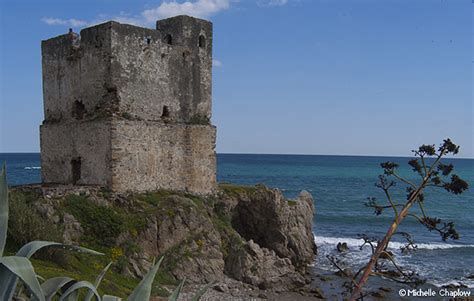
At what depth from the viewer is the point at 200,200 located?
22.6 metres

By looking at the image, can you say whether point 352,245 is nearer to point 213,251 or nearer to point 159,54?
point 213,251

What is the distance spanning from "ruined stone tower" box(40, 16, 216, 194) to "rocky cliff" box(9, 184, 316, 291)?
105 cm

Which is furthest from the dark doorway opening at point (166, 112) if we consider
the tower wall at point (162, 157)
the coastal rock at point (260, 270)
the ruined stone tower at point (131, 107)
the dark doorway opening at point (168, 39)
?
the coastal rock at point (260, 270)

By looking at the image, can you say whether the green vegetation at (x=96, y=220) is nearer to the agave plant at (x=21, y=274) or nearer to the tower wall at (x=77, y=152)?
the tower wall at (x=77, y=152)

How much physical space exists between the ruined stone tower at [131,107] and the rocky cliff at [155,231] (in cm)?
105

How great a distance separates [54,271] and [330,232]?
99.6ft

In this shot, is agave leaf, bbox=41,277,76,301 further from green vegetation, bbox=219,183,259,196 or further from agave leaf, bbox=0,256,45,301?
green vegetation, bbox=219,183,259,196

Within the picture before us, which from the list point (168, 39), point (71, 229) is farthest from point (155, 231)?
point (168, 39)

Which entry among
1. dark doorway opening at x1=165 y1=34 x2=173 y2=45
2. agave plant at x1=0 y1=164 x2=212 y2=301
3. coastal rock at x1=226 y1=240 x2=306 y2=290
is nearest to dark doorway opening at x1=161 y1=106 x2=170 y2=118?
dark doorway opening at x1=165 y1=34 x2=173 y2=45

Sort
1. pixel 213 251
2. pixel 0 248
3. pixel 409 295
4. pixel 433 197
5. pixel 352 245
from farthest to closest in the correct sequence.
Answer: pixel 433 197 < pixel 352 245 < pixel 409 295 < pixel 213 251 < pixel 0 248

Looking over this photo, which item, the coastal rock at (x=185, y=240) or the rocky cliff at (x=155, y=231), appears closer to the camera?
the rocky cliff at (x=155, y=231)

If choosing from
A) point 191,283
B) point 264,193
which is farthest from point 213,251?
point 264,193

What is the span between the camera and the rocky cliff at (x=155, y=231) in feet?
56.4

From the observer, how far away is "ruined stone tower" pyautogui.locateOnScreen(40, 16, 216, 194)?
19953 mm
